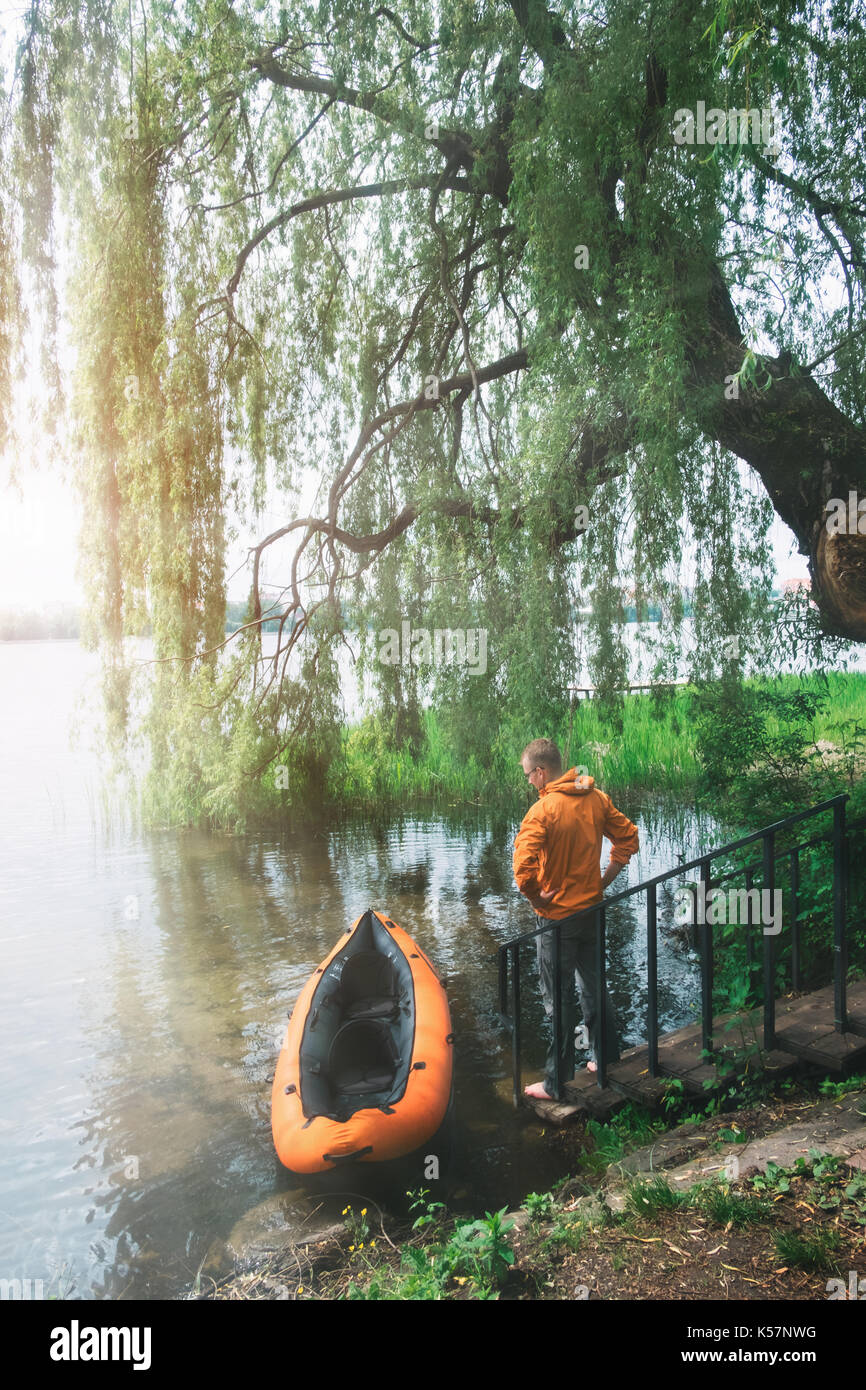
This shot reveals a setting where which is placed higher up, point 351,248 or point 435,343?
point 351,248

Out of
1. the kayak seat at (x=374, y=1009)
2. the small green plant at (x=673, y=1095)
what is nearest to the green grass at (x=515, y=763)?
the kayak seat at (x=374, y=1009)

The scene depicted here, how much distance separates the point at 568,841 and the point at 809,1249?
207cm

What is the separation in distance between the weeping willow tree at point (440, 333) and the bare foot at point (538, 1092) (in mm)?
2055

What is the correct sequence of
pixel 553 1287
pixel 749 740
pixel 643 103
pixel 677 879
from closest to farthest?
pixel 553 1287
pixel 643 103
pixel 749 740
pixel 677 879

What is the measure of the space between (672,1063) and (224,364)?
5.99 metres

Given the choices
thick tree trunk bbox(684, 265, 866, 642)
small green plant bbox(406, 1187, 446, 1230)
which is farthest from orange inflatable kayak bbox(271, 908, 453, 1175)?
thick tree trunk bbox(684, 265, 866, 642)

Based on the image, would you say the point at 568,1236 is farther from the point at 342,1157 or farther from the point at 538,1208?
the point at 342,1157

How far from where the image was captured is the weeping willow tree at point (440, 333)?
4594 millimetres

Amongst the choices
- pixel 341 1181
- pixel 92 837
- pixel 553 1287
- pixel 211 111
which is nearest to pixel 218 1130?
pixel 341 1181

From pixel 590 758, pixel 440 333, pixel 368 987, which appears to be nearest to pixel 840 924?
pixel 368 987

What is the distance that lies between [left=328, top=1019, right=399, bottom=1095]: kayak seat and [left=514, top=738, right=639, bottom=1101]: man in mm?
781

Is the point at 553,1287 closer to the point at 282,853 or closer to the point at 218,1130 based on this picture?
the point at 218,1130

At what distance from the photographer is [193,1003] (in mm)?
6477

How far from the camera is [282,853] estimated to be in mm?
10516
